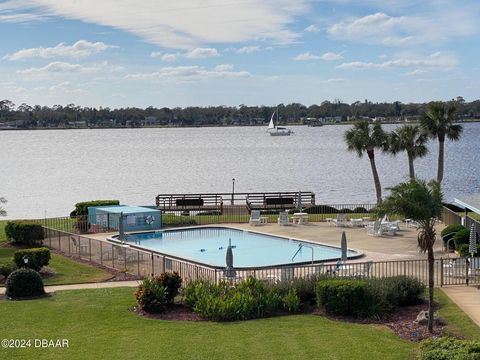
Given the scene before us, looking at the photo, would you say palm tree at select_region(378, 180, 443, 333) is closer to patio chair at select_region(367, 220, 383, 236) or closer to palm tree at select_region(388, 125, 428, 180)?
patio chair at select_region(367, 220, 383, 236)

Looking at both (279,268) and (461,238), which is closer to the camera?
(279,268)

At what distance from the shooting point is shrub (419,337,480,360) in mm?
13317

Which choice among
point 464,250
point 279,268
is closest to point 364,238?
point 464,250

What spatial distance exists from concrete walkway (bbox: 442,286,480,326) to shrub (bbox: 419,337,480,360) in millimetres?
4560

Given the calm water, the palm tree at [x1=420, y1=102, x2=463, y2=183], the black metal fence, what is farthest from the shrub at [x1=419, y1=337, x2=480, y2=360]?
the calm water

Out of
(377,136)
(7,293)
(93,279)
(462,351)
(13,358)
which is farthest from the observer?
(377,136)

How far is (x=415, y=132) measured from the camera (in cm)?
5284

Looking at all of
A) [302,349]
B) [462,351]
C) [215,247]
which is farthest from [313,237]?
[462,351]

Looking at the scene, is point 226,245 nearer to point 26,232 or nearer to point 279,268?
point 26,232

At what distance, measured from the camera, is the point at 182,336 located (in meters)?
17.2

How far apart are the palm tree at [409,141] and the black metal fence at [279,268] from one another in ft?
86.2

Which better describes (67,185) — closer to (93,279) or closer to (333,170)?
(333,170)

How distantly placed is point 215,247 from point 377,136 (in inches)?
846

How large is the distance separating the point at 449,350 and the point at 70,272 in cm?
1695
